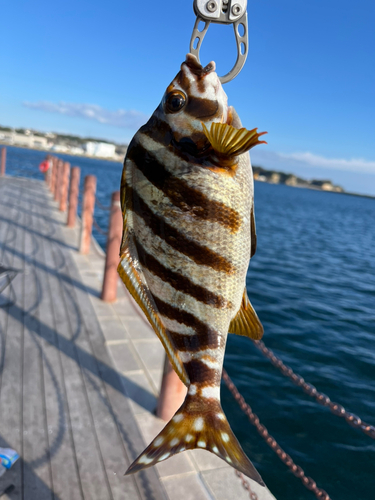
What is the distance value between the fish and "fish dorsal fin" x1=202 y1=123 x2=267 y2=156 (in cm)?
4

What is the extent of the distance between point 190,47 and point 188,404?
1.25 meters

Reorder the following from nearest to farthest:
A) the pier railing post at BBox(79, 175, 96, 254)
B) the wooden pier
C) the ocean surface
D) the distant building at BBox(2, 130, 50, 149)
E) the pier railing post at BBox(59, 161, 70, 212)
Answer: the wooden pier < the ocean surface < the pier railing post at BBox(79, 175, 96, 254) < the pier railing post at BBox(59, 161, 70, 212) < the distant building at BBox(2, 130, 50, 149)

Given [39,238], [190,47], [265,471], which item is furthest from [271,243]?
[190,47]

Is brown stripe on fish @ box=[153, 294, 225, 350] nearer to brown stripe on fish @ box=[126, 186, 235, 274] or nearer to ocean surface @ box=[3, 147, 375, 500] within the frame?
brown stripe on fish @ box=[126, 186, 235, 274]

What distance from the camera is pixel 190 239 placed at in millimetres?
1197

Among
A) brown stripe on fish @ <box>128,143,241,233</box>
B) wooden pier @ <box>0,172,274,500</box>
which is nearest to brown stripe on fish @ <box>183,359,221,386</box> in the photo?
brown stripe on fish @ <box>128,143,241,233</box>

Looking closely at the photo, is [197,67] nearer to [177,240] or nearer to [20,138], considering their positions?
[177,240]

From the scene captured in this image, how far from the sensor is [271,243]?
2289 centimetres

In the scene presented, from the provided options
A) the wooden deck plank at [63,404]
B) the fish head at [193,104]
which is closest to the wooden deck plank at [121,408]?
the wooden deck plank at [63,404]

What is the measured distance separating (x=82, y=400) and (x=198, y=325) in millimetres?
3091

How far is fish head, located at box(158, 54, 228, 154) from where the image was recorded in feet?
3.84

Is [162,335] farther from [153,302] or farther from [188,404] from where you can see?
[188,404]

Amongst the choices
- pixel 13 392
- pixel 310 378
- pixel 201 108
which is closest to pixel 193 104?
pixel 201 108

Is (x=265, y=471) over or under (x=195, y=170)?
under
